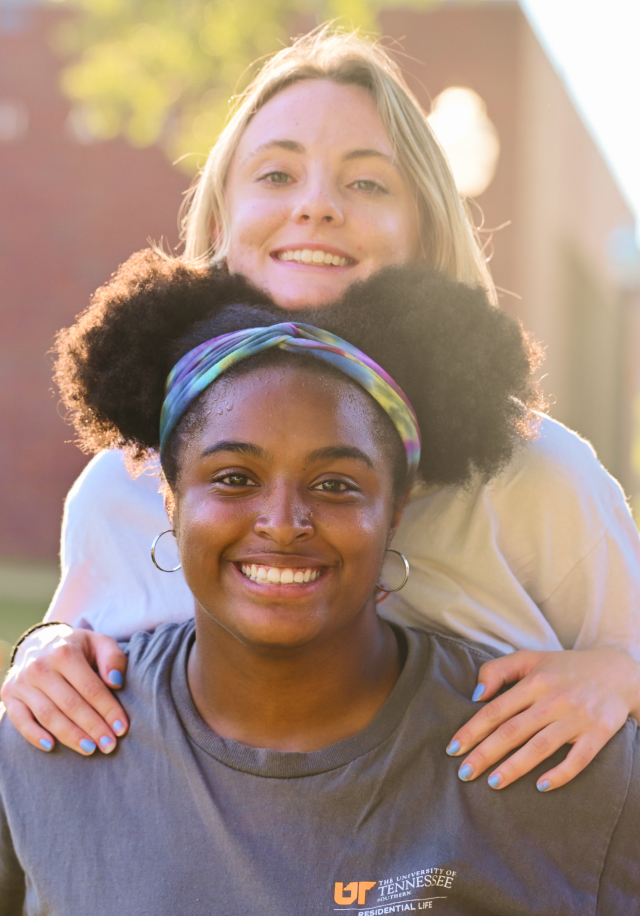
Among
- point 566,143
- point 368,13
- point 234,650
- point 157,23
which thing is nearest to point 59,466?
point 157,23

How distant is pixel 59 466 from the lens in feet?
39.5

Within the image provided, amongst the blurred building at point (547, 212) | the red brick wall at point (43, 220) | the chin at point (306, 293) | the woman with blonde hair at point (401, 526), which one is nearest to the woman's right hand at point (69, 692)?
the woman with blonde hair at point (401, 526)

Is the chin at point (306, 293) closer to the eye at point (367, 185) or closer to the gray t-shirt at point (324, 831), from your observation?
the eye at point (367, 185)

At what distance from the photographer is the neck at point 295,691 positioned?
2203 mm

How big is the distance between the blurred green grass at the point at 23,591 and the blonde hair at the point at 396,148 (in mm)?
6531

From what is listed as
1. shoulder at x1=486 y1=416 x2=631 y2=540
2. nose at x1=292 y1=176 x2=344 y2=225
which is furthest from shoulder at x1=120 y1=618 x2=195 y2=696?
nose at x1=292 y1=176 x2=344 y2=225

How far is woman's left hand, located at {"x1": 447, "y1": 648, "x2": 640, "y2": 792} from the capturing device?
213cm


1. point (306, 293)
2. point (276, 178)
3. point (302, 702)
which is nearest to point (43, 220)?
point (276, 178)

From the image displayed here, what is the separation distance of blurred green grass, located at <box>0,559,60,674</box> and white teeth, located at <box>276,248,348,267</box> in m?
6.76

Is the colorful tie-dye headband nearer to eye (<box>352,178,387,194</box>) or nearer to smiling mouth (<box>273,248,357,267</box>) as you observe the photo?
smiling mouth (<box>273,248,357,267</box>)

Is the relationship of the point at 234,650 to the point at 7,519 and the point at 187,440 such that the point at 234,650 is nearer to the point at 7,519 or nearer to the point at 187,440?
the point at 187,440

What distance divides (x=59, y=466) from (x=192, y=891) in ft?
34.2

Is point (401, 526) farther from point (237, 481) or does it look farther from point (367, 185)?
point (367, 185)

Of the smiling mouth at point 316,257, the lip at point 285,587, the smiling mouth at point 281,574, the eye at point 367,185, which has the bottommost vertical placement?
the lip at point 285,587
